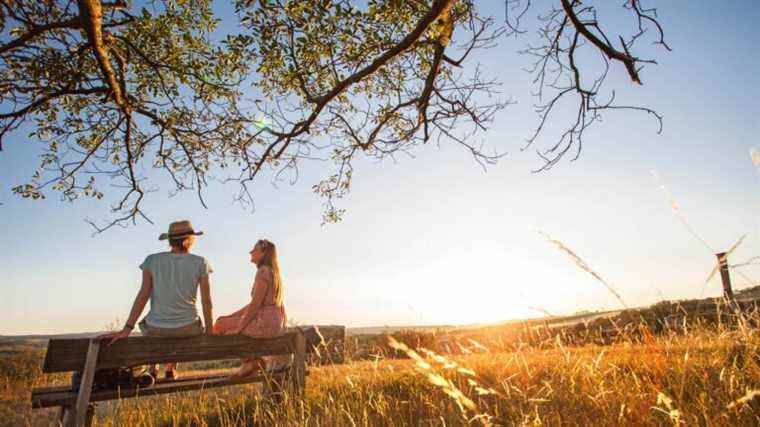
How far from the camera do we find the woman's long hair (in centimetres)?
619

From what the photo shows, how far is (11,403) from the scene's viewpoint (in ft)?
28.2

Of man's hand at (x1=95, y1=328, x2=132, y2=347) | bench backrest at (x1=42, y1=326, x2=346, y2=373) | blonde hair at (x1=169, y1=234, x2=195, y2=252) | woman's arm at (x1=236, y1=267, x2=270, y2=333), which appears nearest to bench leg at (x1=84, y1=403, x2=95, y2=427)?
bench backrest at (x1=42, y1=326, x2=346, y2=373)

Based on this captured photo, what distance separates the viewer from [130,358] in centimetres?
432

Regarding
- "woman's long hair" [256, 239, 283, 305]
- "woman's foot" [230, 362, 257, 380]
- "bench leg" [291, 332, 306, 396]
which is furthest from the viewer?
"woman's long hair" [256, 239, 283, 305]

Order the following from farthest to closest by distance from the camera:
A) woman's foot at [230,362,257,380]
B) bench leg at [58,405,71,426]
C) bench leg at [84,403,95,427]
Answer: woman's foot at [230,362,257,380], bench leg at [58,405,71,426], bench leg at [84,403,95,427]

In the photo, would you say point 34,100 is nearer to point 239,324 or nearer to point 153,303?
point 153,303

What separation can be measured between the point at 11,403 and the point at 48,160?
4.81 meters

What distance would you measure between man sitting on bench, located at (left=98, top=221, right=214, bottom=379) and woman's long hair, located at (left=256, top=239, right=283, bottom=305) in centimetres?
85

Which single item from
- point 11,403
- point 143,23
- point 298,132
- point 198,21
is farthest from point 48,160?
point 298,132

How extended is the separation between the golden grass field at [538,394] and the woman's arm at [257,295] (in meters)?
0.94

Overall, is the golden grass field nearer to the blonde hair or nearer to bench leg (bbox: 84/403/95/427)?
bench leg (bbox: 84/403/95/427)

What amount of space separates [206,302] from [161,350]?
3.67ft

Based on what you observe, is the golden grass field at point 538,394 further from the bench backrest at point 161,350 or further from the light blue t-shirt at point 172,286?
the light blue t-shirt at point 172,286

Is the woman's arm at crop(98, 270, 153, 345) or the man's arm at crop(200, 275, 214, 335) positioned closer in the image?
the woman's arm at crop(98, 270, 153, 345)
